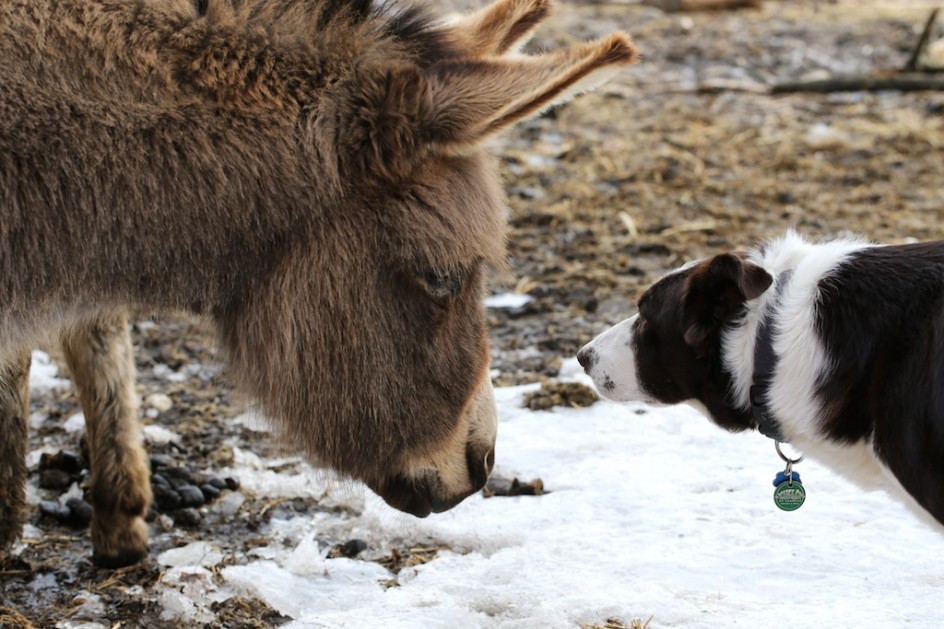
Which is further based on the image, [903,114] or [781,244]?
[903,114]

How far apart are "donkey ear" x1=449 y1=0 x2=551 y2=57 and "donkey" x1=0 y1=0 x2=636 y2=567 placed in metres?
0.10

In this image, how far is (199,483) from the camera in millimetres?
4602

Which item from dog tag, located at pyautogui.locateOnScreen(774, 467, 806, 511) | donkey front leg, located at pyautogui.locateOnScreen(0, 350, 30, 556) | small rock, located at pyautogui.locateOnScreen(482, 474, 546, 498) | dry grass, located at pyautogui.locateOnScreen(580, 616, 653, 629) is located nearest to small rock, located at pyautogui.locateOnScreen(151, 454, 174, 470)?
donkey front leg, located at pyautogui.locateOnScreen(0, 350, 30, 556)

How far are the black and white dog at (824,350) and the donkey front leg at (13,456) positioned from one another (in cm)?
220

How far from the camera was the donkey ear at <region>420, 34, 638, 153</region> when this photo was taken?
2787 mm

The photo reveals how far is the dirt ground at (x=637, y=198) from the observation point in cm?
426

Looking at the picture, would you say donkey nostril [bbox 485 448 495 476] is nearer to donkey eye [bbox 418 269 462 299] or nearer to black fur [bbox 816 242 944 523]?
donkey eye [bbox 418 269 462 299]

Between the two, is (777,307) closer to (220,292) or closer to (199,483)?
(220,292)

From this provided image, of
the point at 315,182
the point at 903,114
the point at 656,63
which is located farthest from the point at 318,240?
the point at 656,63

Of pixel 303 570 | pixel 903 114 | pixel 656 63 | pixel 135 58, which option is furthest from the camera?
pixel 656 63

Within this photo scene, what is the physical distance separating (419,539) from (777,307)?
1.59 meters

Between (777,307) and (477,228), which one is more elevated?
(477,228)

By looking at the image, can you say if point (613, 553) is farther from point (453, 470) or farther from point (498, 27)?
point (498, 27)

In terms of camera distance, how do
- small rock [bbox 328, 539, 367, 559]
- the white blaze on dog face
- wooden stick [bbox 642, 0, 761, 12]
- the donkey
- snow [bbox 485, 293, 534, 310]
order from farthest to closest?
wooden stick [bbox 642, 0, 761, 12] < snow [bbox 485, 293, 534, 310] < small rock [bbox 328, 539, 367, 559] < the white blaze on dog face < the donkey
